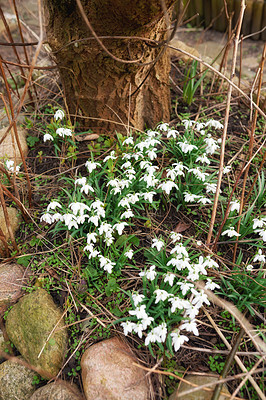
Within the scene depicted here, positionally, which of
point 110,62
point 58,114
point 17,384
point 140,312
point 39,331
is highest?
point 110,62

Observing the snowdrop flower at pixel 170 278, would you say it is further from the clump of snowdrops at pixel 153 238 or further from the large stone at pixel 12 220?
the large stone at pixel 12 220

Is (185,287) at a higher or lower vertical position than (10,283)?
higher

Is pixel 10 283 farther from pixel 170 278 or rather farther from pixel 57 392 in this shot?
pixel 170 278

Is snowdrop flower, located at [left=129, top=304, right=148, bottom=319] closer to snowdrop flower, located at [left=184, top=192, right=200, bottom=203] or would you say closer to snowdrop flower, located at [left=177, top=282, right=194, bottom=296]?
snowdrop flower, located at [left=177, top=282, right=194, bottom=296]

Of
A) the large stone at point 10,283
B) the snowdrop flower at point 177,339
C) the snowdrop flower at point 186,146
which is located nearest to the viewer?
the snowdrop flower at point 177,339

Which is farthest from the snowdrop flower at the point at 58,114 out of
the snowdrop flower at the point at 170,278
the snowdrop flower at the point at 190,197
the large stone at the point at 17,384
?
the large stone at the point at 17,384

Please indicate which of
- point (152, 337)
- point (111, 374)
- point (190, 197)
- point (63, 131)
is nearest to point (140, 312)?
point (152, 337)
